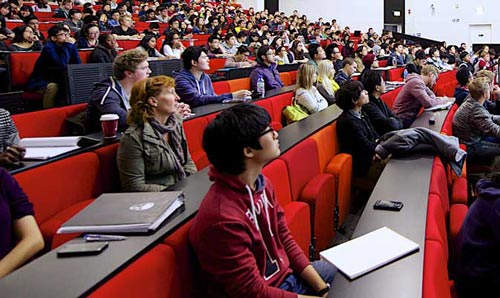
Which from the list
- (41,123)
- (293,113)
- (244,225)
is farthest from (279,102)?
(244,225)

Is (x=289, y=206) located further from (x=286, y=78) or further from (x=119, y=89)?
(x=286, y=78)

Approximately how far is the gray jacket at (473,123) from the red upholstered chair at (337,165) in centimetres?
146

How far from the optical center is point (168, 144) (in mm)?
2295

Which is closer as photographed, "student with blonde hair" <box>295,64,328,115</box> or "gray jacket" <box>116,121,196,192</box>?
"gray jacket" <box>116,121,196,192</box>

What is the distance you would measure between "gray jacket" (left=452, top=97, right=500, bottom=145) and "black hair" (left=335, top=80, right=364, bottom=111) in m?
1.32

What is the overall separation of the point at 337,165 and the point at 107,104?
1.47m

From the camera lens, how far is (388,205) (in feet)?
6.09

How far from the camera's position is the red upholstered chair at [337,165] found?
2.90 metres

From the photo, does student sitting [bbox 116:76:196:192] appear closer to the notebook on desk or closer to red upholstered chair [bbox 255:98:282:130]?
the notebook on desk

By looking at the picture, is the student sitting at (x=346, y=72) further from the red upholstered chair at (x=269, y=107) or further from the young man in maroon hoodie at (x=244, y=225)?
the young man in maroon hoodie at (x=244, y=225)

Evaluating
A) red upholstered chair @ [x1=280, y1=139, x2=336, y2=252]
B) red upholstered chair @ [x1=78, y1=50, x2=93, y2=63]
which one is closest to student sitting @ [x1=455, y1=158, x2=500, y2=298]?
red upholstered chair @ [x1=280, y1=139, x2=336, y2=252]

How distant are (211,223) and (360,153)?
2175mm

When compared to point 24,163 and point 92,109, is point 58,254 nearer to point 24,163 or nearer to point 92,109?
point 24,163

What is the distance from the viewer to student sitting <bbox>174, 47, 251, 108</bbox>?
3.94m
